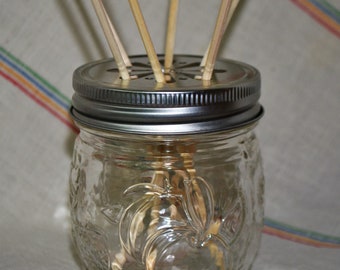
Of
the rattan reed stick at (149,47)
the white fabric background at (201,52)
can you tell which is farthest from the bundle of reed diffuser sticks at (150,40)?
the white fabric background at (201,52)

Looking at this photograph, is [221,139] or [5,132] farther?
[5,132]

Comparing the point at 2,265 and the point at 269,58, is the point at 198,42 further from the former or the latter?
the point at 2,265


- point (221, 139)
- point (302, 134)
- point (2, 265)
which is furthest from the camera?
point (302, 134)

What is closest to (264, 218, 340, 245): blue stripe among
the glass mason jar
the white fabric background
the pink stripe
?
the white fabric background

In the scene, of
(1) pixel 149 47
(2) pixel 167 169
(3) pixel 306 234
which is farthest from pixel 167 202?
(3) pixel 306 234

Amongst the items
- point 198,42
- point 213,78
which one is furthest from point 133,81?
point 198,42

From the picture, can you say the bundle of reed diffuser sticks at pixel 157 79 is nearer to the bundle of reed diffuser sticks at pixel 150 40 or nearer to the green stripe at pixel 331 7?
the bundle of reed diffuser sticks at pixel 150 40

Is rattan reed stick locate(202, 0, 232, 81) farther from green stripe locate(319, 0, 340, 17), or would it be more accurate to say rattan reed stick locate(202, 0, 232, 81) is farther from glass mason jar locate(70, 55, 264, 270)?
green stripe locate(319, 0, 340, 17)
